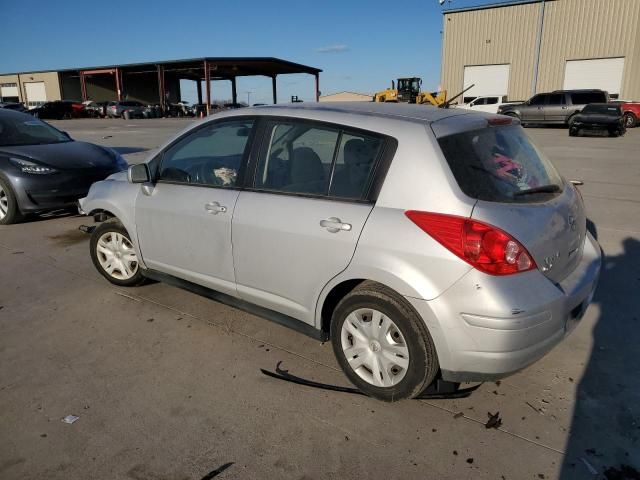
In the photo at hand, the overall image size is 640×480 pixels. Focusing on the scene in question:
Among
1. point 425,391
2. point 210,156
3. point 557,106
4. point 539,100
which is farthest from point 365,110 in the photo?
point 539,100

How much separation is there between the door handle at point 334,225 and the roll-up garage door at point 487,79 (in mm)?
36163

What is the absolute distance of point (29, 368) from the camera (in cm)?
322

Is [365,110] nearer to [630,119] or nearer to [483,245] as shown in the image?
[483,245]

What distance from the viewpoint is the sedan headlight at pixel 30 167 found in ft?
21.7

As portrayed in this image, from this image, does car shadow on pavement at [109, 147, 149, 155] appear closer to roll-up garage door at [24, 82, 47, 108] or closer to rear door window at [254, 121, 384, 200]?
rear door window at [254, 121, 384, 200]

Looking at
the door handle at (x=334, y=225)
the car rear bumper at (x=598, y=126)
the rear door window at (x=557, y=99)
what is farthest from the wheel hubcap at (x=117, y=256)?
the rear door window at (x=557, y=99)

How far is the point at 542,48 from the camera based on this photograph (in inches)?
1310

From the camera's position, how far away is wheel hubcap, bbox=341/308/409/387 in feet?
8.90

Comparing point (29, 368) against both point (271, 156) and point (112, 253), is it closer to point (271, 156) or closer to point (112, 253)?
point (112, 253)

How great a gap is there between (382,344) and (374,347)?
0.07m

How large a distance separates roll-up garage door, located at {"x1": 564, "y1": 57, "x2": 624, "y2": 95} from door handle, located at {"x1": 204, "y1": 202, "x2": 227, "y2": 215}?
35.4 m

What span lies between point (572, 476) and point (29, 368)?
3173 millimetres

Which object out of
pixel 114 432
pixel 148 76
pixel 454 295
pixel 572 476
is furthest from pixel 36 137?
pixel 148 76

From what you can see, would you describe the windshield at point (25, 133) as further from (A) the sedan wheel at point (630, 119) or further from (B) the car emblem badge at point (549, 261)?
(A) the sedan wheel at point (630, 119)
